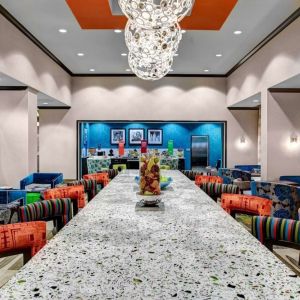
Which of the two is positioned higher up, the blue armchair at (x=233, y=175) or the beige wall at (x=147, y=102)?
the beige wall at (x=147, y=102)

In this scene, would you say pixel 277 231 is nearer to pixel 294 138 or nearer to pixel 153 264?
pixel 153 264

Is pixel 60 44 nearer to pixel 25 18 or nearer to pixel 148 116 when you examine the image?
pixel 25 18

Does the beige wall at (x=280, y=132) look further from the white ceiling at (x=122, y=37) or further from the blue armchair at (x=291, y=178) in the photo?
the white ceiling at (x=122, y=37)

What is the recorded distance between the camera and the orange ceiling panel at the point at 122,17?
15.4 ft

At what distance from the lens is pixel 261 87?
23.2 ft

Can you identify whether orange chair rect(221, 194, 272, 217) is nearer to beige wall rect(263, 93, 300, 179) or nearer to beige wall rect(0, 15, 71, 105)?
beige wall rect(0, 15, 71, 105)

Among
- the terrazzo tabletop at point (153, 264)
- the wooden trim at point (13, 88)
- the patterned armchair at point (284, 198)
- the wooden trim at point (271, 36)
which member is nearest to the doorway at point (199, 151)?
the wooden trim at point (271, 36)

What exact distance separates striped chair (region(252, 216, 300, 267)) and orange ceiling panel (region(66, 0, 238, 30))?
12.6ft

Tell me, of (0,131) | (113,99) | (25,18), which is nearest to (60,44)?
(25,18)

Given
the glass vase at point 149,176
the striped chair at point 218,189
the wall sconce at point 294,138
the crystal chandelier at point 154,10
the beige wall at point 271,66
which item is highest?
the beige wall at point 271,66

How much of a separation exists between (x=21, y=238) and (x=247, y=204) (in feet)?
4.84

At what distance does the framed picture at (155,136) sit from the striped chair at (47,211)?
39.8 feet

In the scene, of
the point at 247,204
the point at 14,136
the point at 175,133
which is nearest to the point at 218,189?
the point at 247,204

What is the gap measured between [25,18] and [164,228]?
Answer: 5.37 m
